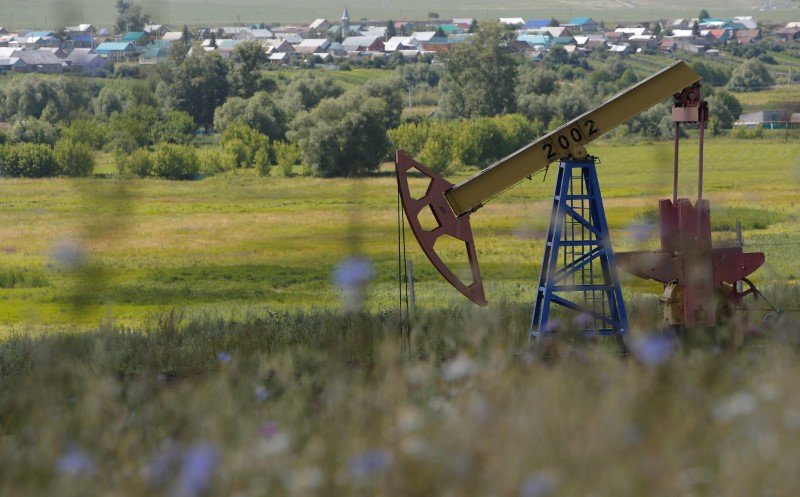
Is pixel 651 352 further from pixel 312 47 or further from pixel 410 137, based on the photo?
pixel 312 47

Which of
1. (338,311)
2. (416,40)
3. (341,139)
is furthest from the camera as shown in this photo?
(416,40)

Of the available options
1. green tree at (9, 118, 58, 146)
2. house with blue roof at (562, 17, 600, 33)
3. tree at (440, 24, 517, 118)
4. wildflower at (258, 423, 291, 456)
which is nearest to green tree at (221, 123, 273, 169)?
green tree at (9, 118, 58, 146)

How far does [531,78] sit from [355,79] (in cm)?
2319

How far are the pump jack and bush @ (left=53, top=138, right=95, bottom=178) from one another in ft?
134

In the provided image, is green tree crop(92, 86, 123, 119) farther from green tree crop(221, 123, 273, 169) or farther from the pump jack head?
the pump jack head

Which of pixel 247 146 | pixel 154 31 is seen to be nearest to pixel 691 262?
pixel 247 146

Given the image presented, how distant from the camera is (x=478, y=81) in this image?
329ft

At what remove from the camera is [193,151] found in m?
68.1

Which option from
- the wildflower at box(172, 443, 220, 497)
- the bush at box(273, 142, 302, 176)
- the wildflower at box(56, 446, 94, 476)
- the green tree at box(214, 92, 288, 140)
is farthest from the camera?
the green tree at box(214, 92, 288, 140)

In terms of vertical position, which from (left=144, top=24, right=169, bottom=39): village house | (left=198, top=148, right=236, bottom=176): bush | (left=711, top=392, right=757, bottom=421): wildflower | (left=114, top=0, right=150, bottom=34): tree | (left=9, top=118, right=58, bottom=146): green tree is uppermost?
(left=114, top=0, right=150, bottom=34): tree

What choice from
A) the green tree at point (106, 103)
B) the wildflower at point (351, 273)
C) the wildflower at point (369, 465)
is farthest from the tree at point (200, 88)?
the wildflower at point (369, 465)

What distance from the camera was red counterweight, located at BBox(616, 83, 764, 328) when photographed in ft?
50.5

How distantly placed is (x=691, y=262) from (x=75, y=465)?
36.0 feet

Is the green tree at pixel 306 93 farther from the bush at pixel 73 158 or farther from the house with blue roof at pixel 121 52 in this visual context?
the bush at pixel 73 158
